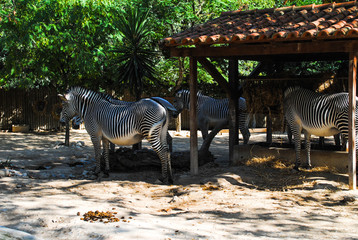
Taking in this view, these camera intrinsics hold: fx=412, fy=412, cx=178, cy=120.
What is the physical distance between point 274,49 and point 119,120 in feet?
12.3

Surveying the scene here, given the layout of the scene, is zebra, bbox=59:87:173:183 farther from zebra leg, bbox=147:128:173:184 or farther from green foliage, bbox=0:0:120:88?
green foliage, bbox=0:0:120:88

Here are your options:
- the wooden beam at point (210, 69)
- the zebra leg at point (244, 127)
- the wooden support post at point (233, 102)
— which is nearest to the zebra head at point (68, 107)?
the wooden beam at point (210, 69)

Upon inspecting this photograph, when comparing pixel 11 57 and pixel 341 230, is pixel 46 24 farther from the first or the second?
pixel 341 230

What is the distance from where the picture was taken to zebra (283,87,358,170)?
28.4 ft

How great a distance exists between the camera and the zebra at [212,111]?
11.9 meters

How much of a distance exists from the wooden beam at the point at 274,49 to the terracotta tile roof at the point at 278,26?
32cm

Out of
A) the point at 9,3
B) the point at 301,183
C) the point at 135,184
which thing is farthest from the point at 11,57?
the point at 301,183

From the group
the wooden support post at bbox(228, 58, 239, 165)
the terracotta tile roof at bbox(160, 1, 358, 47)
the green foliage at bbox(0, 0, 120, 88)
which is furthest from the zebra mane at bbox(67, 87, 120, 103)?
the wooden support post at bbox(228, 58, 239, 165)

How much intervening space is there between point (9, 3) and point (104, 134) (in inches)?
350

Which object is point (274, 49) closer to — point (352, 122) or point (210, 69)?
point (210, 69)

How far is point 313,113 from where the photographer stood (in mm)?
9156

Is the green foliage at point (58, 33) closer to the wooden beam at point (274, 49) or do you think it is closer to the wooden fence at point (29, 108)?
the wooden beam at point (274, 49)

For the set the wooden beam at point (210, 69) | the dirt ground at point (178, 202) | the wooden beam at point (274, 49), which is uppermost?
the wooden beam at point (274, 49)

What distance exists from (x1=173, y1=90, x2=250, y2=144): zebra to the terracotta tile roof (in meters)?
2.91
